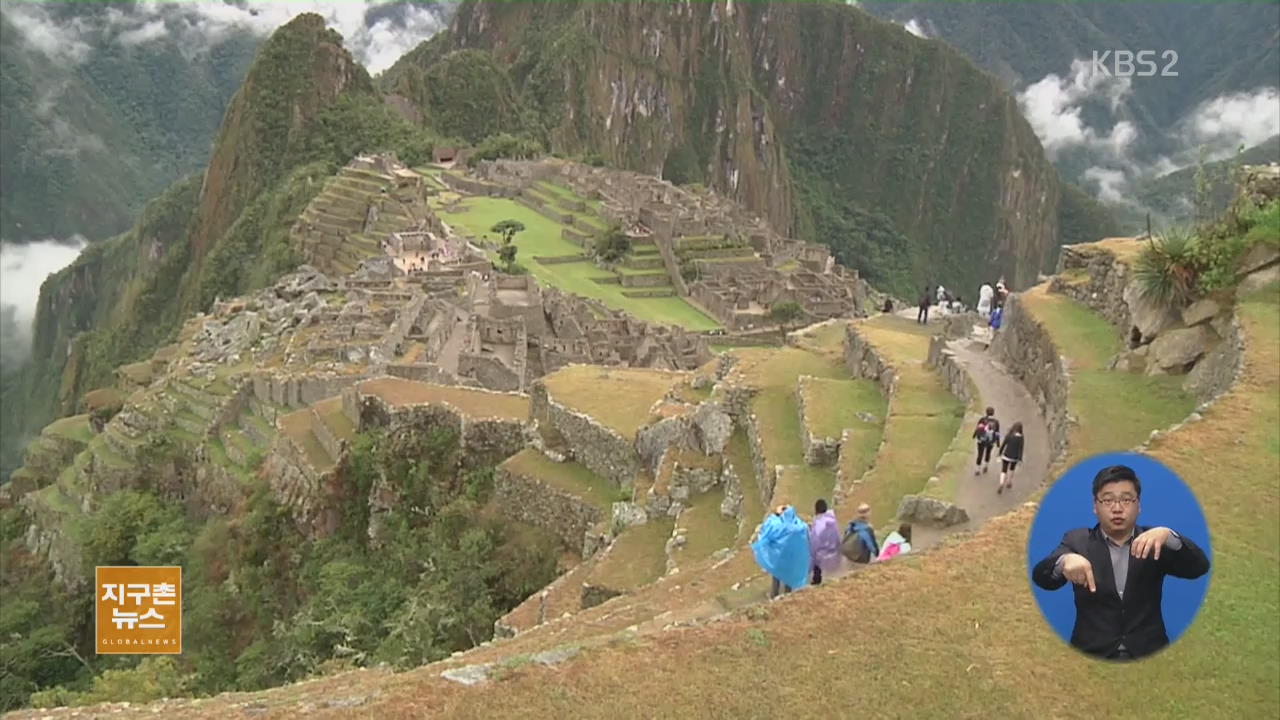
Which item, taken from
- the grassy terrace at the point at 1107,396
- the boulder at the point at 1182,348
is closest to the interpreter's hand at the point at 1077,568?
the grassy terrace at the point at 1107,396

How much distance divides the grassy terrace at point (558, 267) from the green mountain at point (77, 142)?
10826 cm

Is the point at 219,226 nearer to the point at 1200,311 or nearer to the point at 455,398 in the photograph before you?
the point at 455,398

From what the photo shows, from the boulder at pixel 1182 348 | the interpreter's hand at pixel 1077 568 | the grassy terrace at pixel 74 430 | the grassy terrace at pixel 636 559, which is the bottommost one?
the grassy terrace at pixel 74 430

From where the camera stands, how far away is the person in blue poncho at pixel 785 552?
7.98 metres

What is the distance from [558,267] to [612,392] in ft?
143

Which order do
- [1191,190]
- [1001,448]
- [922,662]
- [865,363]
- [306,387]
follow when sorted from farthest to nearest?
[306,387]
[865,363]
[1191,190]
[1001,448]
[922,662]

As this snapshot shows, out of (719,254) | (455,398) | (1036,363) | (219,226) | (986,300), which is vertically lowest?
(455,398)

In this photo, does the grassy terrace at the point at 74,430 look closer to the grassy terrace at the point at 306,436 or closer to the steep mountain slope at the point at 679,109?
the grassy terrace at the point at 306,436

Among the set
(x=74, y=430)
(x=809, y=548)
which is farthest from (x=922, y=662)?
(x=74, y=430)

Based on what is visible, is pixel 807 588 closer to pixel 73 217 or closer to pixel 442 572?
pixel 442 572

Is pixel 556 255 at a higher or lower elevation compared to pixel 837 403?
higher

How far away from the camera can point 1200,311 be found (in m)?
12.5

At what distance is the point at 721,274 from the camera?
6212cm

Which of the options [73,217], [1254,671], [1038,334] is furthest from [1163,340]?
[73,217]
